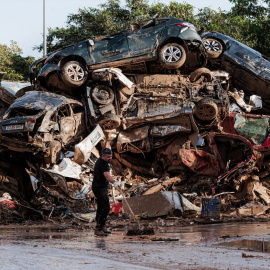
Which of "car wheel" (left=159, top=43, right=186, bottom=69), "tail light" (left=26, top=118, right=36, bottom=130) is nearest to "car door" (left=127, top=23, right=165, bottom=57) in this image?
"car wheel" (left=159, top=43, right=186, bottom=69)

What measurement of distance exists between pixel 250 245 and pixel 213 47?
43.5 ft

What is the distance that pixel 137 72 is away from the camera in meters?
17.5

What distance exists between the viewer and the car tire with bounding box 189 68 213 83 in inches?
677

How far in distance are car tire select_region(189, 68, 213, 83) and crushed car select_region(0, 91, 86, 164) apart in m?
3.79

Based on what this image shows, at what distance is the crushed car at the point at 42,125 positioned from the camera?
559 inches

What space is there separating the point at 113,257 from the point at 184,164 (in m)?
11.3

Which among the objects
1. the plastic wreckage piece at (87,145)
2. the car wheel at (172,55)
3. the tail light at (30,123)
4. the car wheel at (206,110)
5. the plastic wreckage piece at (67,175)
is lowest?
the plastic wreckage piece at (67,175)

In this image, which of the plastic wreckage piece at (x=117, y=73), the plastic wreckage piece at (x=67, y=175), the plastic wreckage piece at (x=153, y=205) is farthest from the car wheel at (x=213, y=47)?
the plastic wreckage piece at (x=153, y=205)

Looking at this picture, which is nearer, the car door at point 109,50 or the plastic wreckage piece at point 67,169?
the plastic wreckage piece at point 67,169

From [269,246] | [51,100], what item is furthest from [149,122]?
[269,246]

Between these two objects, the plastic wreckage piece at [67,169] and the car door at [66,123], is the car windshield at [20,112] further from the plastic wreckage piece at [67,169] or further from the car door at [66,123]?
the plastic wreckage piece at [67,169]

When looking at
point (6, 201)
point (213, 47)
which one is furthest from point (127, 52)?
point (6, 201)

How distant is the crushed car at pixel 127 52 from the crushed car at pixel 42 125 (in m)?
1.18

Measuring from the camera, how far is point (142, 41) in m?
16.9
